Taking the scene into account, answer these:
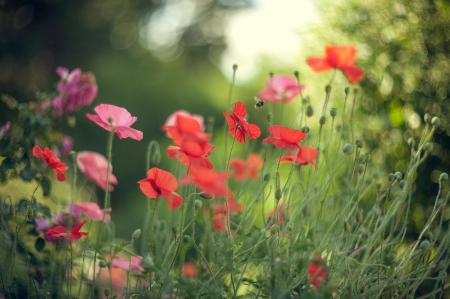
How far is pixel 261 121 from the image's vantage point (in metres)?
6.67

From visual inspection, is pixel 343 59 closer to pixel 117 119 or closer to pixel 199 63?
pixel 117 119

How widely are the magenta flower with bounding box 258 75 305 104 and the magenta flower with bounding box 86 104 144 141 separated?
55 centimetres

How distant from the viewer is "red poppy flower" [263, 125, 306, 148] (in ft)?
3.45

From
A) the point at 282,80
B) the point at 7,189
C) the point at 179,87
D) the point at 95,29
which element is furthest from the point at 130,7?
the point at 282,80

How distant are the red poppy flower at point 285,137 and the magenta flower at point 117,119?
0.99 ft

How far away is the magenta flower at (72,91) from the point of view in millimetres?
1625

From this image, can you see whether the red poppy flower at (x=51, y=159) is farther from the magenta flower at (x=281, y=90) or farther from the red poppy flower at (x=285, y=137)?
the magenta flower at (x=281, y=90)

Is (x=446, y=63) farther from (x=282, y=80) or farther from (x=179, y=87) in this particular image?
(x=179, y=87)

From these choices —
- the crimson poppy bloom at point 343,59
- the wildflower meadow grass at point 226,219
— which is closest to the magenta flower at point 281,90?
the wildflower meadow grass at point 226,219

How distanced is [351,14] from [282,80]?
0.48 meters


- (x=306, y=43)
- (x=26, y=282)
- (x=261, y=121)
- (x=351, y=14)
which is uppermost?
(x=351, y=14)

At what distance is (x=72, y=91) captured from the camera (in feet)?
5.35

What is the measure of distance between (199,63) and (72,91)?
772 centimetres

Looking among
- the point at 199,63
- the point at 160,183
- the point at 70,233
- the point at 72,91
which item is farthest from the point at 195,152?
the point at 199,63
